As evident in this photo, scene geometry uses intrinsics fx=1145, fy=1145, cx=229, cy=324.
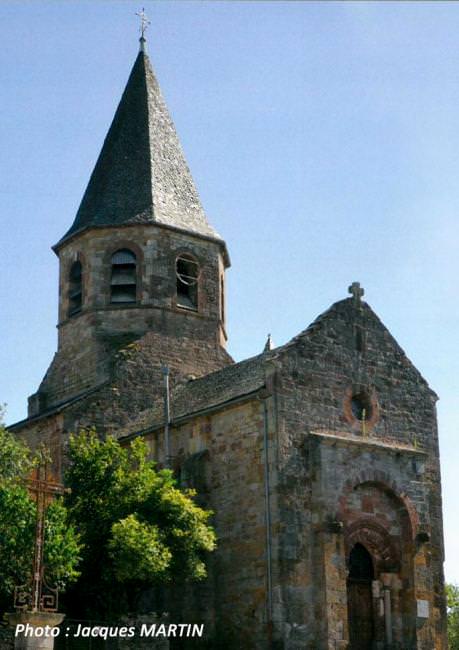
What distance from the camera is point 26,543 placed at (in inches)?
1001

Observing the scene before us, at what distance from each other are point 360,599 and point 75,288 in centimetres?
1471

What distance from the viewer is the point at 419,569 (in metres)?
29.5

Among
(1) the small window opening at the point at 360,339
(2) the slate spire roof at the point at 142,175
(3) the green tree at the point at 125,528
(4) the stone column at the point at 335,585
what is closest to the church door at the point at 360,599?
(4) the stone column at the point at 335,585

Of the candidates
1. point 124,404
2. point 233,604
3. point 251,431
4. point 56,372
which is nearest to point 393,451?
point 251,431

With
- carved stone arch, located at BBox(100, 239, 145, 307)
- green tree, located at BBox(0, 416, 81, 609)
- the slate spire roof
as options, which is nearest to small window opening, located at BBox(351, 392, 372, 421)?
green tree, located at BBox(0, 416, 81, 609)

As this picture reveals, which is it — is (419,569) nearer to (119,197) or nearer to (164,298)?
(164,298)

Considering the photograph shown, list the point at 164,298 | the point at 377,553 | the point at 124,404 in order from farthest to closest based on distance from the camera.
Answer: the point at 164,298, the point at 124,404, the point at 377,553

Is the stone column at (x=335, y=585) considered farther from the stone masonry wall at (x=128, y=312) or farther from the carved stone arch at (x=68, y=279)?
the carved stone arch at (x=68, y=279)

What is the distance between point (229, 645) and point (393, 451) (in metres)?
6.60

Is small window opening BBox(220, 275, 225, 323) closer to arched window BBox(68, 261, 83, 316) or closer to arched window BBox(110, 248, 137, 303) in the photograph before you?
arched window BBox(110, 248, 137, 303)

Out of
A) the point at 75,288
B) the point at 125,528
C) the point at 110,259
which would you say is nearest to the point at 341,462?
the point at 125,528

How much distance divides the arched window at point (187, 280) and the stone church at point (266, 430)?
0.05 metres

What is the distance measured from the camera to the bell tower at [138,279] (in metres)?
36.1

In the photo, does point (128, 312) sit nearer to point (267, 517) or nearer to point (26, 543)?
point (267, 517)
